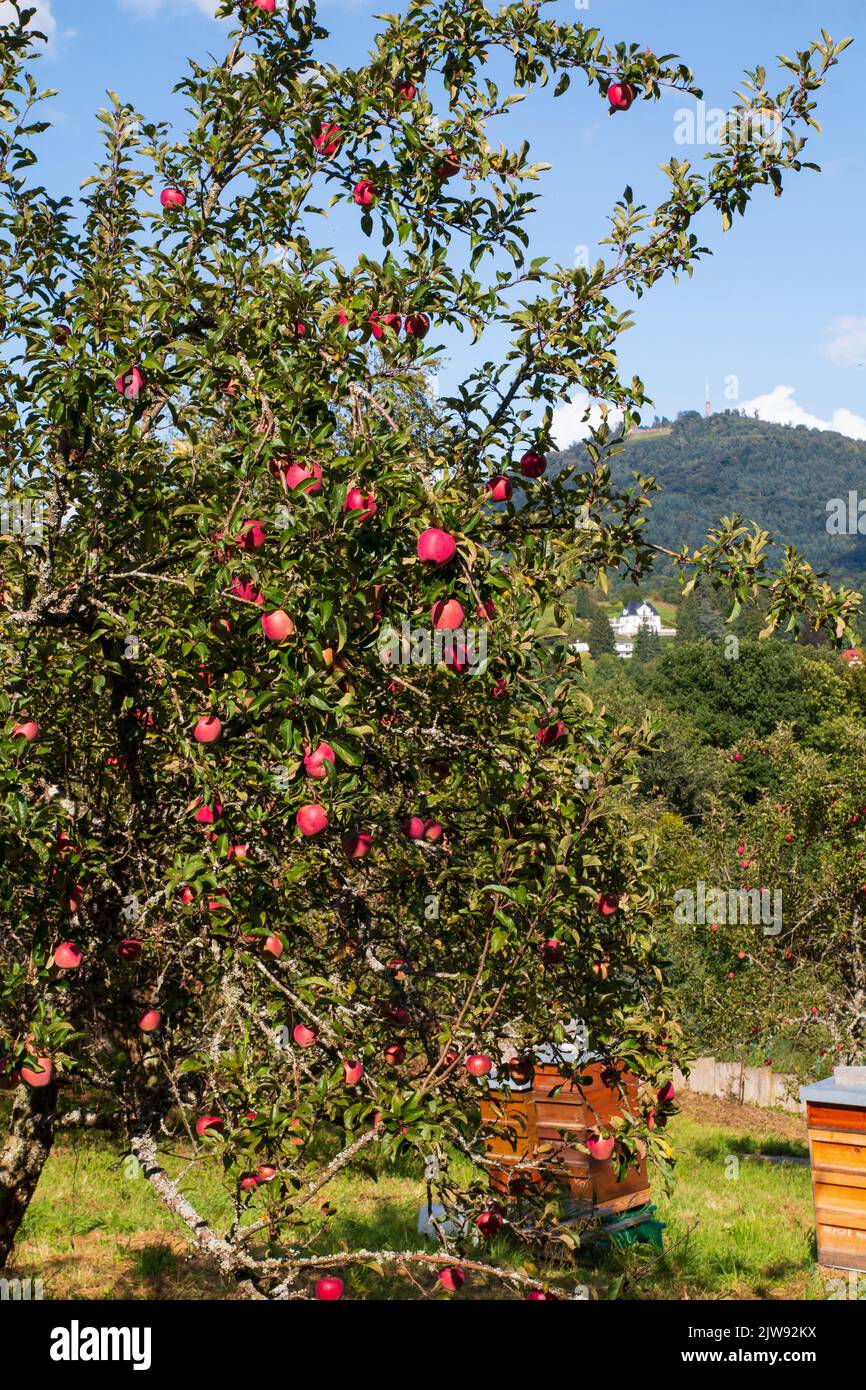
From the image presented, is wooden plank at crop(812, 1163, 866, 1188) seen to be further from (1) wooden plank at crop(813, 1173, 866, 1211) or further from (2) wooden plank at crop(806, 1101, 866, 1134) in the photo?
(2) wooden plank at crop(806, 1101, 866, 1134)

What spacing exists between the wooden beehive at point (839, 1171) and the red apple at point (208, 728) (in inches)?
236

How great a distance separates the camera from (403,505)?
2.95 metres

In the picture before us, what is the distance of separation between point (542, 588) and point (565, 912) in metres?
1.12

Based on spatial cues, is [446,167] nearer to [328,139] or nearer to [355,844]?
[328,139]

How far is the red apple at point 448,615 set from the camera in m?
3.00

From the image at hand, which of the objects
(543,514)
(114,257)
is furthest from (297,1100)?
(114,257)

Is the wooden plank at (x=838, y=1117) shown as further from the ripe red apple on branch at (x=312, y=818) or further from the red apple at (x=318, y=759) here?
the red apple at (x=318, y=759)

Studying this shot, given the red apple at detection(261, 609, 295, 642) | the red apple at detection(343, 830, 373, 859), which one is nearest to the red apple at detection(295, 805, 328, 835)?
the red apple at detection(343, 830, 373, 859)

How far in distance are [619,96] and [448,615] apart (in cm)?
291

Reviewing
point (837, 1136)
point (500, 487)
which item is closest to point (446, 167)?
point (500, 487)

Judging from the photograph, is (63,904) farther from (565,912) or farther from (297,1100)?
(565,912)

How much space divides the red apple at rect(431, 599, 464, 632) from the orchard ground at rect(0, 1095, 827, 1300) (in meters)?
4.81

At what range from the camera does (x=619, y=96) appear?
4.57 meters

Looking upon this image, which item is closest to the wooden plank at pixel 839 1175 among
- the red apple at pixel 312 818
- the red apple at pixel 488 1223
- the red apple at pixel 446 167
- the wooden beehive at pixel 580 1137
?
the wooden beehive at pixel 580 1137
